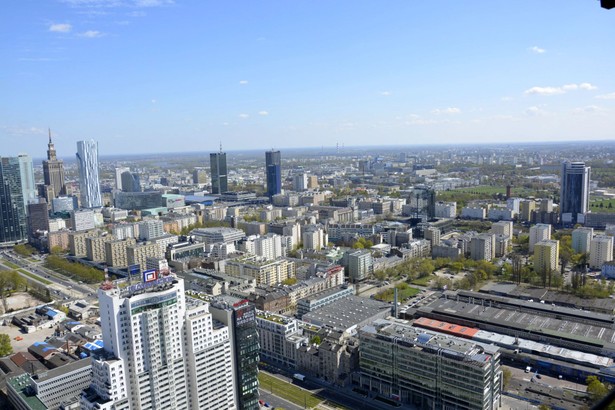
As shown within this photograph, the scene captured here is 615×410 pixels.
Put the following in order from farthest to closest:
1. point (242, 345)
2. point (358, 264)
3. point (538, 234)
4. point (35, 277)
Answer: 1. point (538, 234)
2. point (35, 277)
3. point (358, 264)
4. point (242, 345)

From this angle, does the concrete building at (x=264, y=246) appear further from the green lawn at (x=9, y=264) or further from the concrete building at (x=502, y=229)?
the green lawn at (x=9, y=264)

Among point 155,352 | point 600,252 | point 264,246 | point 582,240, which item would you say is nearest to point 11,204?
point 264,246

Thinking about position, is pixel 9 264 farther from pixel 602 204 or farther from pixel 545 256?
pixel 602 204

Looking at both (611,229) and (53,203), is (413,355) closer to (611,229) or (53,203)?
(611,229)

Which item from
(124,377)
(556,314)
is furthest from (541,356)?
(124,377)

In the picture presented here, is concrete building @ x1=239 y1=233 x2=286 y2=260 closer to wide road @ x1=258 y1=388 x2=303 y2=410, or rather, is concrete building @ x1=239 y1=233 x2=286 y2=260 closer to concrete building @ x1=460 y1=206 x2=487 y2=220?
wide road @ x1=258 y1=388 x2=303 y2=410

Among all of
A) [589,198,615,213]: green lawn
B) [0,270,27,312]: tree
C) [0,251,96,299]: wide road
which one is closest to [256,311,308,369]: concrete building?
[0,251,96,299]: wide road
